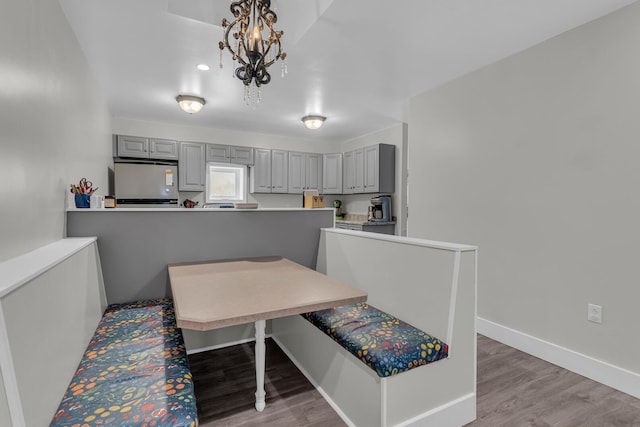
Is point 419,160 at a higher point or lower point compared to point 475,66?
lower

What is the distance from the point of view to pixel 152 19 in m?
2.25

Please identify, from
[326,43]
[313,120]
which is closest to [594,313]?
[326,43]

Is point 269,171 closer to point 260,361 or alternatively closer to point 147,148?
point 147,148

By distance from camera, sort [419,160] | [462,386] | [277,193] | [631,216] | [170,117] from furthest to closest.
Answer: [277,193], [170,117], [419,160], [631,216], [462,386]

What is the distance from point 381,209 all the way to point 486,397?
3.25m

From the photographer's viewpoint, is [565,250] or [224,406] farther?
[565,250]

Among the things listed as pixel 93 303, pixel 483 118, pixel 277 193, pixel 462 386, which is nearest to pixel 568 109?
pixel 483 118

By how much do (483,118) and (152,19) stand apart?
110 inches

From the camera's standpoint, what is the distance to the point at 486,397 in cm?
200

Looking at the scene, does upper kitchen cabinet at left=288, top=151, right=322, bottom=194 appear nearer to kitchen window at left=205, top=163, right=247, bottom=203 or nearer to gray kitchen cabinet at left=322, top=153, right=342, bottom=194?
gray kitchen cabinet at left=322, top=153, right=342, bottom=194

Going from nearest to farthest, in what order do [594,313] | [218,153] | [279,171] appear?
1. [594,313]
2. [218,153]
3. [279,171]

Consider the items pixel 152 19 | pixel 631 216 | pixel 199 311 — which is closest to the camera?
pixel 199 311

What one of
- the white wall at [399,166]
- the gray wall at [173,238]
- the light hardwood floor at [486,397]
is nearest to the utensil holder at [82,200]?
the gray wall at [173,238]

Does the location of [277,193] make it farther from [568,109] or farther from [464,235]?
[568,109]
